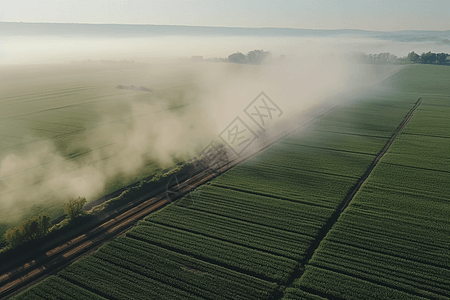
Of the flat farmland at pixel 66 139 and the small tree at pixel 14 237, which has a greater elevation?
the flat farmland at pixel 66 139

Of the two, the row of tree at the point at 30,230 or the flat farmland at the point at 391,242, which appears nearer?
the flat farmland at the point at 391,242

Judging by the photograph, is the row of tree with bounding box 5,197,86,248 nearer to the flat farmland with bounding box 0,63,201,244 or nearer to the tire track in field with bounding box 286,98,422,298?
the flat farmland with bounding box 0,63,201,244

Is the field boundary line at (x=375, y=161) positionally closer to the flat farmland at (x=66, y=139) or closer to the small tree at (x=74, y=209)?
the flat farmland at (x=66, y=139)

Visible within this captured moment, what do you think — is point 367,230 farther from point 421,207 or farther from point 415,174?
point 415,174

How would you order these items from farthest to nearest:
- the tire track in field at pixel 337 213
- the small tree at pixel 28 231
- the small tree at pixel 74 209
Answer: the small tree at pixel 74 209 → the small tree at pixel 28 231 → the tire track in field at pixel 337 213

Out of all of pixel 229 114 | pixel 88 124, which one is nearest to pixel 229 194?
pixel 229 114

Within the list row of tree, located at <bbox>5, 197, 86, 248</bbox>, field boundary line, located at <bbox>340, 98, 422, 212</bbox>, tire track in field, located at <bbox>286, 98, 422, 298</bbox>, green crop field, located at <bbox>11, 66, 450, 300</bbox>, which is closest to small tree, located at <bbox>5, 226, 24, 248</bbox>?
row of tree, located at <bbox>5, 197, 86, 248</bbox>

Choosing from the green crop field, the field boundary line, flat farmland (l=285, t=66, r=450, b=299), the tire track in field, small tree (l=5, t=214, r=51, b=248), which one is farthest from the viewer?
the field boundary line

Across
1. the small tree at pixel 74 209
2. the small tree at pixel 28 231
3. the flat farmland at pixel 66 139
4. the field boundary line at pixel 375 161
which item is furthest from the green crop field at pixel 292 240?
the flat farmland at pixel 66 139

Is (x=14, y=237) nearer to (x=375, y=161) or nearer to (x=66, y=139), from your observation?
(x=66, y=139)
